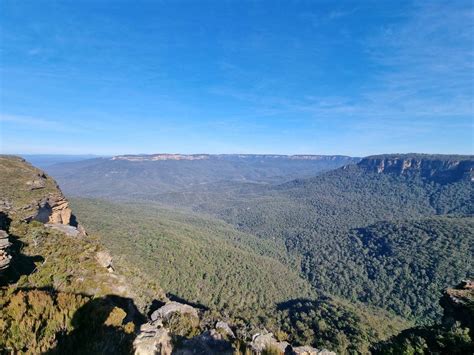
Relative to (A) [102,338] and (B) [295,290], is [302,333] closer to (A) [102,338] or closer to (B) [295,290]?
(A) [102,338]

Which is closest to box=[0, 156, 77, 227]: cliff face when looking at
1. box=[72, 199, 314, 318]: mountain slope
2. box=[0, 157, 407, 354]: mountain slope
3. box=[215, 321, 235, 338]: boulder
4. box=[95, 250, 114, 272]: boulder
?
box=[0, 157, 407, 354]: mountain slope

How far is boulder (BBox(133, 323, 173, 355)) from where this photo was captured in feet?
39.1

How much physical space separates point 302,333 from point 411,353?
30.9 meters

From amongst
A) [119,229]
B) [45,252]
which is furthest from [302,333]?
[119,229]

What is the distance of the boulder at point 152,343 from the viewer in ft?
39.1

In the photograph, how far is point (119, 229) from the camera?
103 metres

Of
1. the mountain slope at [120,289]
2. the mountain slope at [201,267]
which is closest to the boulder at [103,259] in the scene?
the mountain slope at [120,289]

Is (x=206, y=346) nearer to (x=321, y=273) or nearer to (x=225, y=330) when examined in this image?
(x=225, y=330)

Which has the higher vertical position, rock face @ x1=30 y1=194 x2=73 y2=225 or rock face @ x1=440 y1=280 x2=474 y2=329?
rock face @ x1=30 y1=194 x2=73 y2=225

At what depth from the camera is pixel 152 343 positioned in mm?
12344

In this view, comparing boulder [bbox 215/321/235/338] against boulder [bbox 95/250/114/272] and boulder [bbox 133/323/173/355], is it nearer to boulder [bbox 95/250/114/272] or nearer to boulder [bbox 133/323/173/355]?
boulder [bbox 133/323/173/355]

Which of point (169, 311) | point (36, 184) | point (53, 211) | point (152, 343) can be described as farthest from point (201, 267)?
point (152, 343)

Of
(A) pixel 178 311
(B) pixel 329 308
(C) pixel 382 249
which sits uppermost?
(A) pixel 178 311

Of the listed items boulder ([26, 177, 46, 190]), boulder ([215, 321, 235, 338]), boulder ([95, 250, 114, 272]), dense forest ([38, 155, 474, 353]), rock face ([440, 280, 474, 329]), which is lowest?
dense forest ([38, 155, 474, 353])
